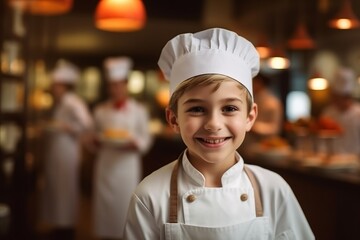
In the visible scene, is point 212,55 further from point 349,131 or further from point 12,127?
point 349,131

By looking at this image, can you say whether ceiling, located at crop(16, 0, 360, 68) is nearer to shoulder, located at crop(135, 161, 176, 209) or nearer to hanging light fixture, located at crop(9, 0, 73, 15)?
hanging light fixture, located at crop(9, 0, 73, 15)

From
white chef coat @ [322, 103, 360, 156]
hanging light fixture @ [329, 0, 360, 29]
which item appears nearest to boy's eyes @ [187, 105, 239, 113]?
hanging light fixture @ [329, 0, 360, 29]

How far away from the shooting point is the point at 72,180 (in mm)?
4316

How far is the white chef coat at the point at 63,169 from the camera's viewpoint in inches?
168

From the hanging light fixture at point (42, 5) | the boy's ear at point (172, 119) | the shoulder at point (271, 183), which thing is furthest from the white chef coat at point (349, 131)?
the boy's ear at point (172, 119)

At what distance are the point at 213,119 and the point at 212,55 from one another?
0.13 metres

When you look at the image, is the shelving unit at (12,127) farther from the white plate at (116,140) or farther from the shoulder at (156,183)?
the shoulder at (156,183)

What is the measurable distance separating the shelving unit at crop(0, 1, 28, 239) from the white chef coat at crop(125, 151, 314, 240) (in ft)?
5.95

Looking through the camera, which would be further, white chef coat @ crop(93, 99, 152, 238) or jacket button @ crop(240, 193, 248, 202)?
white chef coat @ crop(93, 99, 152, 238)

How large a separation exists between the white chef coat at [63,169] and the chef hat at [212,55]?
3.19 m

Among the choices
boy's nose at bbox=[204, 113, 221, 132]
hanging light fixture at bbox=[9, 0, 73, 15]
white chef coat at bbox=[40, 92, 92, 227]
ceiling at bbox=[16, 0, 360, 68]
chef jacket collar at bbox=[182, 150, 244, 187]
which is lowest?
white chef coat at bbox=[40, 92, 92, 227]

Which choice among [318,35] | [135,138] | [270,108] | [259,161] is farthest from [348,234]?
[318,35]

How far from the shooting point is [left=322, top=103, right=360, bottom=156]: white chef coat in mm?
3779

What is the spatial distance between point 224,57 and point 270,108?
11.2ft
